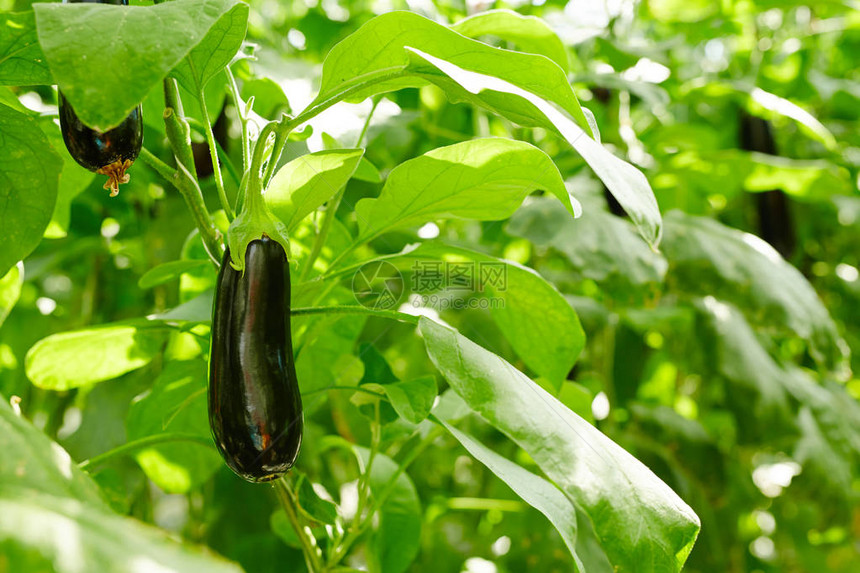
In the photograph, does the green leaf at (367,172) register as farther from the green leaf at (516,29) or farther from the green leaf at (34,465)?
the green leaf at (34,465)

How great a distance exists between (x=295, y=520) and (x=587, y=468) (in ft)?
0.60

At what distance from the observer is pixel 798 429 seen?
90cm

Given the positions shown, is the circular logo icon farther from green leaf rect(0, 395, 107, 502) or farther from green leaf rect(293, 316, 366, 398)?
green leaf rect(0, 395, 107, 502)

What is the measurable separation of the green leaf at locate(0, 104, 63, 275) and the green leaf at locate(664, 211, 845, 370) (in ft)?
2.11

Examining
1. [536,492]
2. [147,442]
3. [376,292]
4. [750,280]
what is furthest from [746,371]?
[147,442]

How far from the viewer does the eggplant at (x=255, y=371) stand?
1.02 feet

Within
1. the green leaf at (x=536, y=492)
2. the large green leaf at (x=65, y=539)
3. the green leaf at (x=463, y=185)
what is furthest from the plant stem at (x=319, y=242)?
the large green leaf at (x=65, y=539)

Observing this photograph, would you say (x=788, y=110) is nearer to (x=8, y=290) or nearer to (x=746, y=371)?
(x=746, y=371)

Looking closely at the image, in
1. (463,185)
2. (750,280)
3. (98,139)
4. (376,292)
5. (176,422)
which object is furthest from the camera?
(750,280)

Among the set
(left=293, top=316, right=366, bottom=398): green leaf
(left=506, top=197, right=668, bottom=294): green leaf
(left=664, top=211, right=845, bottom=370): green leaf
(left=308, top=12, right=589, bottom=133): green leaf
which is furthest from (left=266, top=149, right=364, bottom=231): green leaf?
(left=664, top=211, right=845, bottom=370): green leaf

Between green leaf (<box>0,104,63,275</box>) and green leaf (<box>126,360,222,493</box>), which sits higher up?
green leaf (<box>0,104,63,275</box>)

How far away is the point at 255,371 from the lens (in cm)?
31

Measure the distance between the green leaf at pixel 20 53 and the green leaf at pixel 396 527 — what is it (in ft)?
1.08

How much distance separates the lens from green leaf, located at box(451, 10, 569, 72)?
424mm
